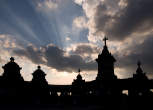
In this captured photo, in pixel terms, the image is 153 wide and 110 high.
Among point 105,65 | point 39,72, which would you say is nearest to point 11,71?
point 39,72

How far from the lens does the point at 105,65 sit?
2353cm

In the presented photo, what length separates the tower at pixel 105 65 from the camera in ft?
76.9

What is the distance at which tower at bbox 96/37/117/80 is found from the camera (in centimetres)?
2344

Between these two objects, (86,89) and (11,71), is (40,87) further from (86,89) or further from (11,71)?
(86,89)

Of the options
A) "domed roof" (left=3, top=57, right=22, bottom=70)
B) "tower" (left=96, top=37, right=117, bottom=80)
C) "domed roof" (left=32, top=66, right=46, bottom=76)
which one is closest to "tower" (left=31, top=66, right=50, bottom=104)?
"domed roof" (left=32, top=66, right=46, bottom=76)

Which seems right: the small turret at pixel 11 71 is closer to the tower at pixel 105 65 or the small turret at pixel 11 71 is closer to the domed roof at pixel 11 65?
the domed roof at pixel 11 65

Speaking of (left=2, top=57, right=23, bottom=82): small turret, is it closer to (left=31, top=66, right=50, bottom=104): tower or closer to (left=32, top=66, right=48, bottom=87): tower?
(left=32, top=66, right=48, bottom=87): tower

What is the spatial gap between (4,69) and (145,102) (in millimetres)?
22243

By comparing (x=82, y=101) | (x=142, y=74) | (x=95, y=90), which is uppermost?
(x=142, y=74)

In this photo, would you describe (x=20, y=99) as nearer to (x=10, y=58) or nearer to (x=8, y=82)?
(x=8, y=82)

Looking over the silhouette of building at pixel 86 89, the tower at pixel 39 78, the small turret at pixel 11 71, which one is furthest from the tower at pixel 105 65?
the small turret at pixel 11 71

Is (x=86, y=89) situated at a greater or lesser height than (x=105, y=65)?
lesser

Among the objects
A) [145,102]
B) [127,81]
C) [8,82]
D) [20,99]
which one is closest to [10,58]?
[8,82]

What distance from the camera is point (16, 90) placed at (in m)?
26.1
